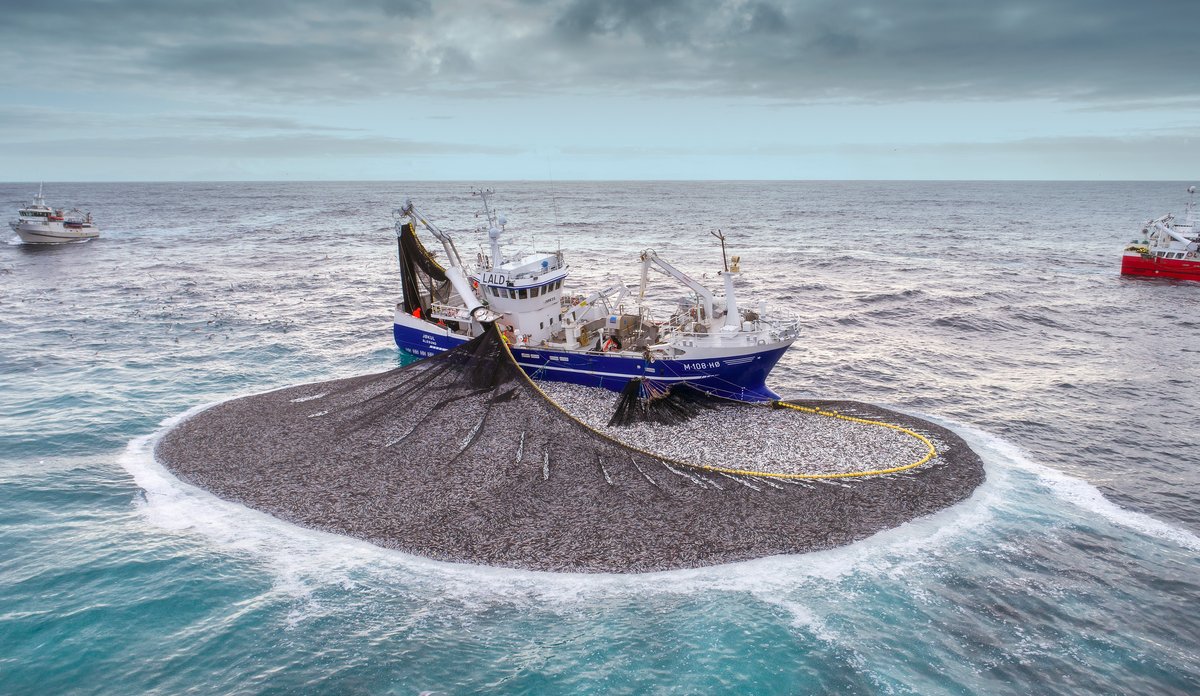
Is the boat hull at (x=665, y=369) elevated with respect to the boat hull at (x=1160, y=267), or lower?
lower

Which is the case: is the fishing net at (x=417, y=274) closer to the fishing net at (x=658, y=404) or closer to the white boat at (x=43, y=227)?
the fishing net at (x=658, y=404)

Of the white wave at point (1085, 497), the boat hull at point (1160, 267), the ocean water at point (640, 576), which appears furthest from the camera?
the boat hull at point (1160, 267)

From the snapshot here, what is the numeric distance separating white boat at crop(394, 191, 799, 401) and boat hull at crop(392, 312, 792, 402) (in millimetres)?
48

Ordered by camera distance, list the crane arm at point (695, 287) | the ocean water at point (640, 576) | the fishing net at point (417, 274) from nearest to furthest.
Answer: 1. the ocean water at point (640, 576)
2. the crane arm at point (695, 287)
3. the fishing net at point (417, 274)

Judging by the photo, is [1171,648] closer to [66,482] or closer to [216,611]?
[216,611]

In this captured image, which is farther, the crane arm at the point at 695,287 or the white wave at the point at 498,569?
the crane arm at the point at 695,287

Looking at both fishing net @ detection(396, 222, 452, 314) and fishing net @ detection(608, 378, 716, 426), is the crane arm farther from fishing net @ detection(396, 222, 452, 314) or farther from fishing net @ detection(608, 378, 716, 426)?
fishing net @ detection(396, 222, 452, 314)

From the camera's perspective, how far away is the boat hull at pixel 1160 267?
6606 cm

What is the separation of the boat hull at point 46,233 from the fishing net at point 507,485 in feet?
286

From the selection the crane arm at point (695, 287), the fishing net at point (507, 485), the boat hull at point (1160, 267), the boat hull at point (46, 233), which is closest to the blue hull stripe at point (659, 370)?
the fishing net at point (507, 485)

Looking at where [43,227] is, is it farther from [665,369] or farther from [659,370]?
[665,369]

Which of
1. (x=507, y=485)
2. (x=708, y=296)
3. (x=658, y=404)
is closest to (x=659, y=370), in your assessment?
(x=658, y=404)

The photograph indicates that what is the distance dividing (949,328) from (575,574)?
4291 cm

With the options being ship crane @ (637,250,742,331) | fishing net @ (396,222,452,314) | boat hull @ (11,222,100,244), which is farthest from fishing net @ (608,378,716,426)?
boat hull @ (11,222,100,244)
